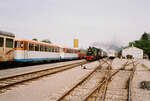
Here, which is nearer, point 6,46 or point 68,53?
point 6,46

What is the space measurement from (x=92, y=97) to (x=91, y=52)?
25.0 meters

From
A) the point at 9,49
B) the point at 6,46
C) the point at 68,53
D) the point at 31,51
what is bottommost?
the point at 68,53

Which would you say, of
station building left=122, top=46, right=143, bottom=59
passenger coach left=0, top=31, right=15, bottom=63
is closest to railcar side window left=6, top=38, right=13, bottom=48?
passenger coach left=0, top=31, right=15, bottom=63

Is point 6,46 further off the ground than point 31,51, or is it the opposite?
point 6,46

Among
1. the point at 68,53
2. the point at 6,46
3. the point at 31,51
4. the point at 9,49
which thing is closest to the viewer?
the point at 6,46

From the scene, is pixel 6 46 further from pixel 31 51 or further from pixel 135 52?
pixel 135 52

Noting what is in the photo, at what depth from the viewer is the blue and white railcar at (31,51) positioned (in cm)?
1494

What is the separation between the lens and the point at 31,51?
16.7 meters

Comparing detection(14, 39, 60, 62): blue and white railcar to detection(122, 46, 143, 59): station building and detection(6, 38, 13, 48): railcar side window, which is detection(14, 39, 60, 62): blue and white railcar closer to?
detection(6, 38, 13, 48): railcar side window

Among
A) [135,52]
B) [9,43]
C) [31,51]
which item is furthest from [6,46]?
[135,52]

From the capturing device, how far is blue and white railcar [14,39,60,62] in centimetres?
1494

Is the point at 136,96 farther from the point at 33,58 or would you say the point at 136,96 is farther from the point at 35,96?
the point at 33,58

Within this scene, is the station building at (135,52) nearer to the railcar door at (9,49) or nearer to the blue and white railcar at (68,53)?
the blue and white railcar at (68,53)

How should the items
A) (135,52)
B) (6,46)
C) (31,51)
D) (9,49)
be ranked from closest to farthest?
(6,46), (9,49), (31,51), (135,52)
